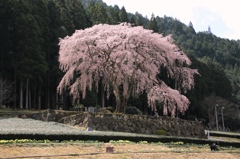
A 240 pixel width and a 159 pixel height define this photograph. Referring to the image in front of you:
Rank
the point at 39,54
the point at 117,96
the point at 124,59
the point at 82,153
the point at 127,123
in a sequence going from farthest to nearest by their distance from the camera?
the point at 39,54 → the point at 117,96 → the point at 124,59 → the point at 127,123 → the point at 82,153

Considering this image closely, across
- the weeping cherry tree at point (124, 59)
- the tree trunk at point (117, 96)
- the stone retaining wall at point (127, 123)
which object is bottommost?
the stone retaining wall at point (127, 123)

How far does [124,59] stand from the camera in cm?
2214

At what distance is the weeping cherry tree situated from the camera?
71.6 ft

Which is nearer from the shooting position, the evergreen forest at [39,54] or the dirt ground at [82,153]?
the dirt ground at [82,153]

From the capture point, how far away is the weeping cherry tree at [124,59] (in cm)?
2183

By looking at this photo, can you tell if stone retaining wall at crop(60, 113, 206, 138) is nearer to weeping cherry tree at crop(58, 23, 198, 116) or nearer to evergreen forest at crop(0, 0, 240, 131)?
weeping cherry tree at crop(58, 23, 198, 116)

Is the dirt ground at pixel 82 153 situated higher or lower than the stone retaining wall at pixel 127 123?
lower

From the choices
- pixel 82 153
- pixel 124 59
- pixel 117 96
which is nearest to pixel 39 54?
pixel 117 96

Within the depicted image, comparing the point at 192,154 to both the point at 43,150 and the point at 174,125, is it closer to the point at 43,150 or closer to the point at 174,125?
the point at 43,150

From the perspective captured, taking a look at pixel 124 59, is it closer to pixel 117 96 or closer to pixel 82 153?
pixel 117 96

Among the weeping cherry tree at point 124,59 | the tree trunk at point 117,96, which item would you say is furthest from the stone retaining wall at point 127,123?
the tree trunk at point 117,96

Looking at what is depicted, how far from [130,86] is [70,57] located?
14.9 feet

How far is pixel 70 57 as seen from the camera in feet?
73.3

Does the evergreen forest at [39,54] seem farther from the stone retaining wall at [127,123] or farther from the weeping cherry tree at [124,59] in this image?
the stone retaining wall at [127,123]
